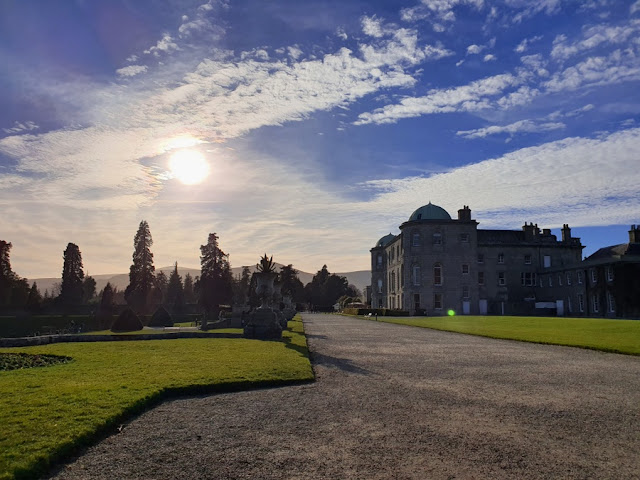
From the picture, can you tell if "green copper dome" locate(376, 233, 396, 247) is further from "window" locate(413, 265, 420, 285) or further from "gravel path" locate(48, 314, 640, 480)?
"gravel path" locate(48, 314, 640, 480)

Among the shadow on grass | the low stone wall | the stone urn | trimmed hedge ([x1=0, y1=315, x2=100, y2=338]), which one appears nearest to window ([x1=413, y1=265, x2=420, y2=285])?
trimmed hedge ([x1=0, y1=315, x2=100, y2=338])

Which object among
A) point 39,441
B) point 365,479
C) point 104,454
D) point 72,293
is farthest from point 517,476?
point 72,293

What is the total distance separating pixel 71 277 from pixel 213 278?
82.6 feet

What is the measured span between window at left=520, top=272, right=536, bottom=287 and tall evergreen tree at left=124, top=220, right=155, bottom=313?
5630cm

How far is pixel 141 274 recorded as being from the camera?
7850 centimetres

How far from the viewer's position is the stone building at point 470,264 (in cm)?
6769

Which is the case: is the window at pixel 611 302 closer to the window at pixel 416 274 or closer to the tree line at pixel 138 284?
the window at pixel 416 274

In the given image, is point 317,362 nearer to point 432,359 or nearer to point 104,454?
point 432,359

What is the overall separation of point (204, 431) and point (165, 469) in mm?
1665

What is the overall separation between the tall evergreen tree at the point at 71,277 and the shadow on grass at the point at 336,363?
74.4 meters

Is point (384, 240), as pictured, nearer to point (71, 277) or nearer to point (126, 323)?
point (71, 277)

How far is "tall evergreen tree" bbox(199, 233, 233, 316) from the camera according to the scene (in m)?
77.0

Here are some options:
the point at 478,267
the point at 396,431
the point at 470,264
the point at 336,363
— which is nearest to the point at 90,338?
the point at 336,363

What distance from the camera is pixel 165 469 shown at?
585 centimetres
